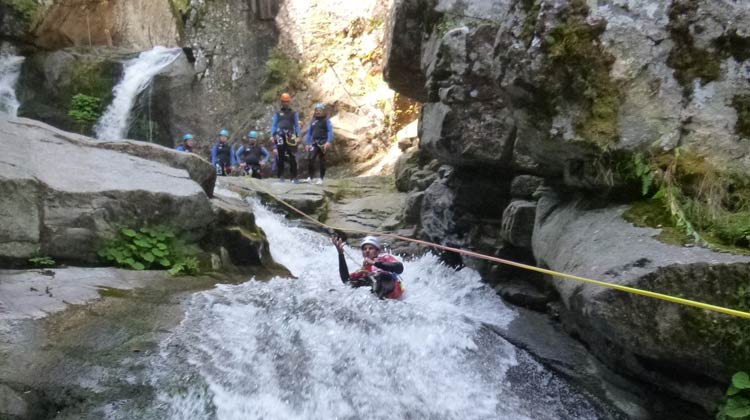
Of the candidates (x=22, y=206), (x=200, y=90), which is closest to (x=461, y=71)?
(x=22, y=206)

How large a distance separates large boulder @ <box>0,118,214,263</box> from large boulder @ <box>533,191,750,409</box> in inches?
168

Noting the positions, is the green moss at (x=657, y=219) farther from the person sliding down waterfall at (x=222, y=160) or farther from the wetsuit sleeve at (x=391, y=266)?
the person sliding down waterfall at (x=222, y=160)

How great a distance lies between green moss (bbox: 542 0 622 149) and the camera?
4891mm

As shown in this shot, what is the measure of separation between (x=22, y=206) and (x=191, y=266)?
66.9 inches

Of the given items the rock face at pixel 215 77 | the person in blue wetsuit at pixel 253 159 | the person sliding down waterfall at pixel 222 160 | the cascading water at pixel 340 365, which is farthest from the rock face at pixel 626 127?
the rock face at pixel 215 77

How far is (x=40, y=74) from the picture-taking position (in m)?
18.8

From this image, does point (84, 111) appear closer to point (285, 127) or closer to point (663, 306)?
point (285, 127)

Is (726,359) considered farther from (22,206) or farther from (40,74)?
(40,74)

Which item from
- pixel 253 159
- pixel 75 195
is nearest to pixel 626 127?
pixel 75 195

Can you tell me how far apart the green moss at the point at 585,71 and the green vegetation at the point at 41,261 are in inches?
194

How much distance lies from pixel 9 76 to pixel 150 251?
16.9 metres

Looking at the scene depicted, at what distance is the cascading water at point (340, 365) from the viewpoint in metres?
4.11

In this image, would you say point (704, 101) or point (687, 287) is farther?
point (704, 101)

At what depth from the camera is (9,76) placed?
18.8 m
